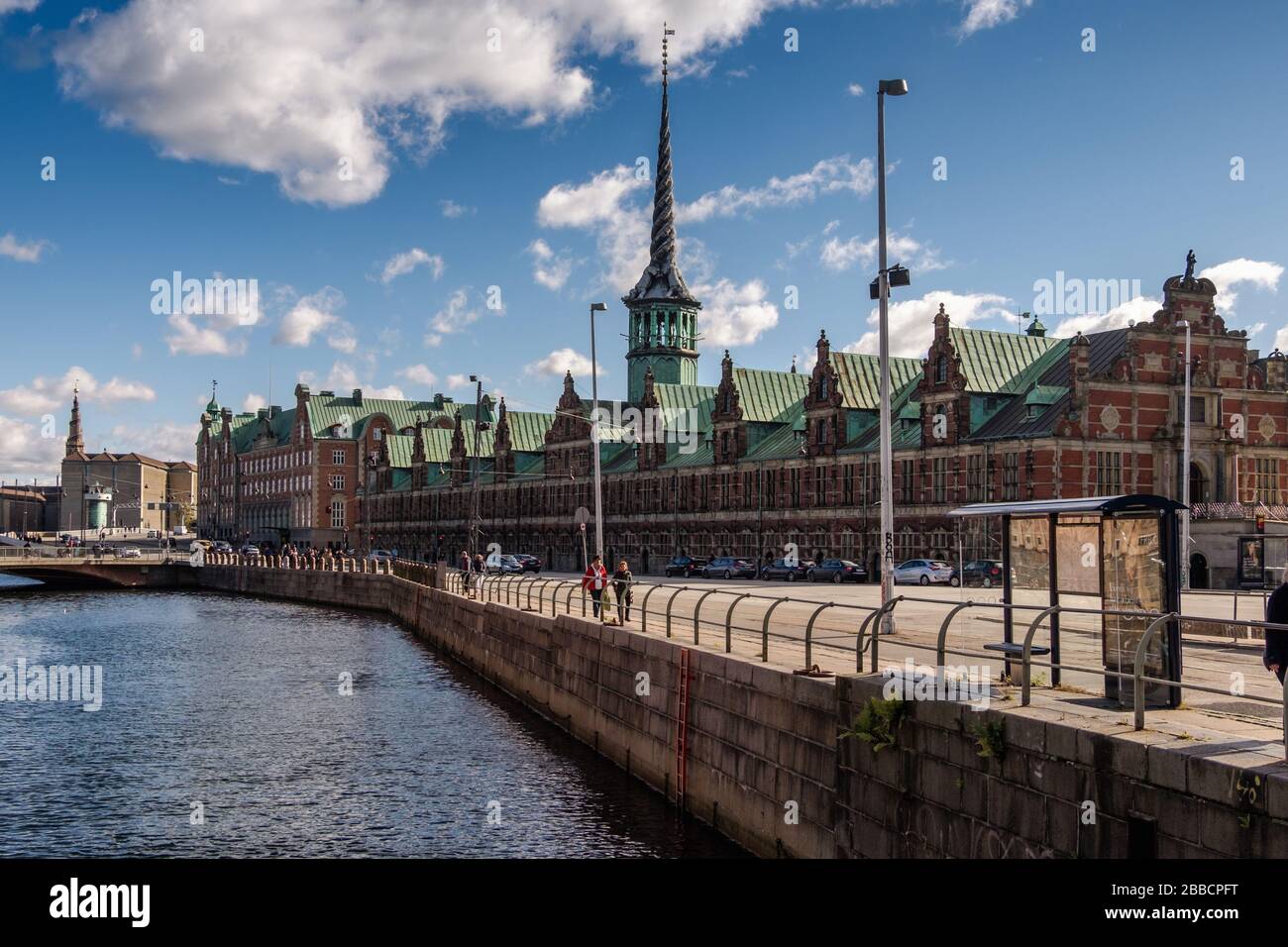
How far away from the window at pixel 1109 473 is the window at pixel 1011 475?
3.83m

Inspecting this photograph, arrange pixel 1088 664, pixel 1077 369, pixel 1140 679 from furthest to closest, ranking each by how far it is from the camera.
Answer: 1. pixel 1077 369
2. pixel 1088 664
3. pixel 1140 679

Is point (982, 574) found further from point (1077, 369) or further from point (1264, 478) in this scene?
point (1264, 478)

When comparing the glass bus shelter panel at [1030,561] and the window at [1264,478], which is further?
the window at [1264,478]

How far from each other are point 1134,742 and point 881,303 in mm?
18952

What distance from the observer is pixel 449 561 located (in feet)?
406

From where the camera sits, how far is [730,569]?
7638 centimetres

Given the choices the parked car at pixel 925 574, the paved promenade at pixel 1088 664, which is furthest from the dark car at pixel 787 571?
the paved promenade at pixel 1088 664

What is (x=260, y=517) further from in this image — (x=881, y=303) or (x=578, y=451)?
(x=881, y=303)

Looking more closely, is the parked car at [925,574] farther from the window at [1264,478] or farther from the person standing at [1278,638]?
the person standing at [1278,638]

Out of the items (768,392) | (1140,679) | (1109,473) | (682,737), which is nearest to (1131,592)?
(1140,679)

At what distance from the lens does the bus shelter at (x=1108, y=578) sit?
46.5 feet

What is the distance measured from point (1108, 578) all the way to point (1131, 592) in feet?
1.39

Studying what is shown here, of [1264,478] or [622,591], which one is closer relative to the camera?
[622,591]
